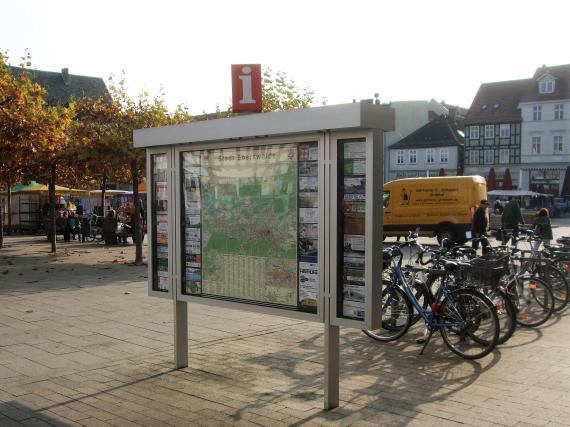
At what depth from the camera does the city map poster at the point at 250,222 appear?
502 centimetres

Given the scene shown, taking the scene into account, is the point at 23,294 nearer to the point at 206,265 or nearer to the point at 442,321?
the point at 206,265

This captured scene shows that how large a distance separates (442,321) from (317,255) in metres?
2.33

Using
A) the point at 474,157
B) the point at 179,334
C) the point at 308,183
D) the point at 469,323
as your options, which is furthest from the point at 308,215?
the point at 474,157

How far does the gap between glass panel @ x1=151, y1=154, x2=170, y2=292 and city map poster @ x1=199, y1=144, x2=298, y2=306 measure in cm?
38

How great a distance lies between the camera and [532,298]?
8.53 metres

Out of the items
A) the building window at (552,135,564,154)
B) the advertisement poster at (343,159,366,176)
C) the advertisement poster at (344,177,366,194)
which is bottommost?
the advertisement poster at (344,177,366,194)

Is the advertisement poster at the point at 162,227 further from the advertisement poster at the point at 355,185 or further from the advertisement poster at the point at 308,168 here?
the advertisement poster at the point at 355,185

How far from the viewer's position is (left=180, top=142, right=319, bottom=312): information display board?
489 cm

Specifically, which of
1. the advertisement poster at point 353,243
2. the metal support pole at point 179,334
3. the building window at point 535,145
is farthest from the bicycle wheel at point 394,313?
the building window at point 535,145

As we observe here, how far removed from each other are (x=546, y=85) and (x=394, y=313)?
5823 cm

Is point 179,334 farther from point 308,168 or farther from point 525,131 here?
point 525,131

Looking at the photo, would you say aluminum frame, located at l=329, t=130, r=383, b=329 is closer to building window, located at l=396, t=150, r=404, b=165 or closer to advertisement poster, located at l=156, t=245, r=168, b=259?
advertisement poster, located at l=156, t=245, r=168, b=259

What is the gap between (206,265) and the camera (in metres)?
5.71

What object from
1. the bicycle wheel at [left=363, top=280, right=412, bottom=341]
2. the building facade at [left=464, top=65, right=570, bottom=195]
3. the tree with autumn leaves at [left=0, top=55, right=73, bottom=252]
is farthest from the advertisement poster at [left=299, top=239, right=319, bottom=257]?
the building facade at [left=464, top=65, right=570, bottom=195]
